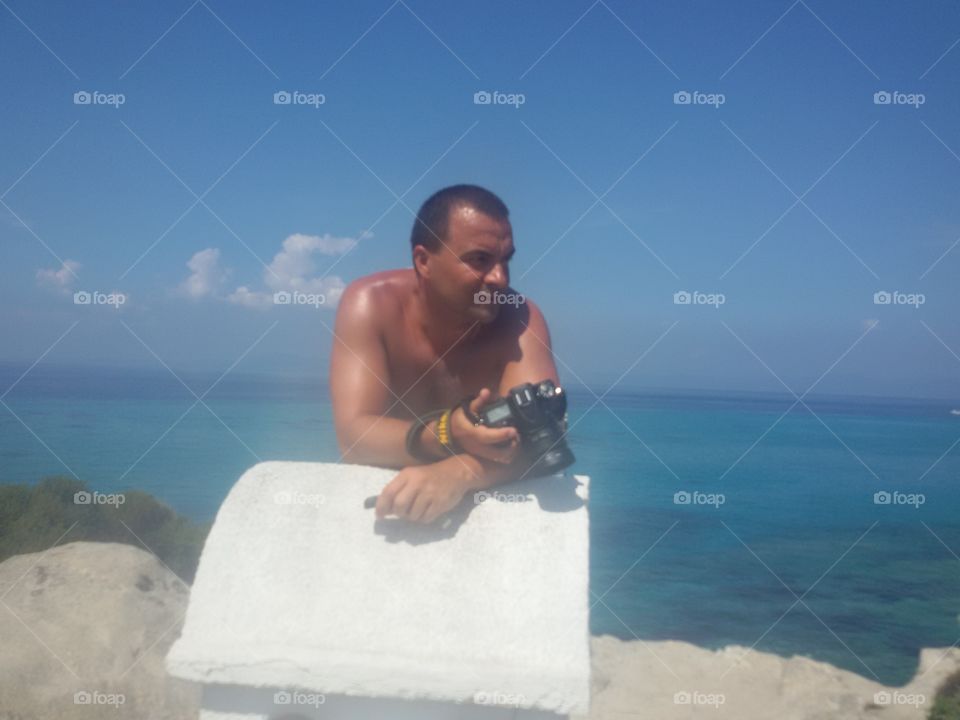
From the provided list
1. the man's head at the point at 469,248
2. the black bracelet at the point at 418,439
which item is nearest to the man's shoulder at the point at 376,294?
the man's head at the point at 469,248

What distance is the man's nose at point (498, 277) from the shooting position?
142 inches

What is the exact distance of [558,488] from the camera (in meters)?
3.07

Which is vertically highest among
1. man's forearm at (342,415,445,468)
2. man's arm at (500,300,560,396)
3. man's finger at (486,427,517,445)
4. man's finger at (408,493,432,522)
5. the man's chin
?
the man's chin

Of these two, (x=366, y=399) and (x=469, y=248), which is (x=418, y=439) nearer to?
(x=366, y=399)

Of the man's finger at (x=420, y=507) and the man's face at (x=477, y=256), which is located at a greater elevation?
the man's face at (x=477, y=256)

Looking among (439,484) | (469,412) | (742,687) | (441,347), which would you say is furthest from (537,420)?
(742,687)

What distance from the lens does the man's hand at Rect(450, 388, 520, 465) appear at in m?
2.97

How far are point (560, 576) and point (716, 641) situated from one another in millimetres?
13266

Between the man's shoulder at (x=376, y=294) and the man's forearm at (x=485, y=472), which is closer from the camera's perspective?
the man's forearm at (x=485, y=472)

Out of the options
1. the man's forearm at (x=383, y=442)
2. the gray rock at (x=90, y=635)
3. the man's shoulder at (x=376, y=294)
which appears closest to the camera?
the man's forearm at (x=383, y=442)

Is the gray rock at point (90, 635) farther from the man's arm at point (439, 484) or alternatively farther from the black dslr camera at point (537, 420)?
the black dslr camera at point (537, 420)

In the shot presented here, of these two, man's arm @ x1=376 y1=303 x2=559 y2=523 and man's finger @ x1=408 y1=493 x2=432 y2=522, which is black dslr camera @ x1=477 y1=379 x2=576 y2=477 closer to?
man's arm @ x1=376 y1=303 x2=559 y2=523

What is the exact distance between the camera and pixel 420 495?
9.23 ft

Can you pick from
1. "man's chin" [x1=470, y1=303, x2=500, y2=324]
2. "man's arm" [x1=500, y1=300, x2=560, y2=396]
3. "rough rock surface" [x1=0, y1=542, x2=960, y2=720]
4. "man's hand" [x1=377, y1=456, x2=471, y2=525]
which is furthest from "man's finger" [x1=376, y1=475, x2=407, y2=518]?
"rough rock surface" [x1=0, y1=542, x2=960, y2=720]
